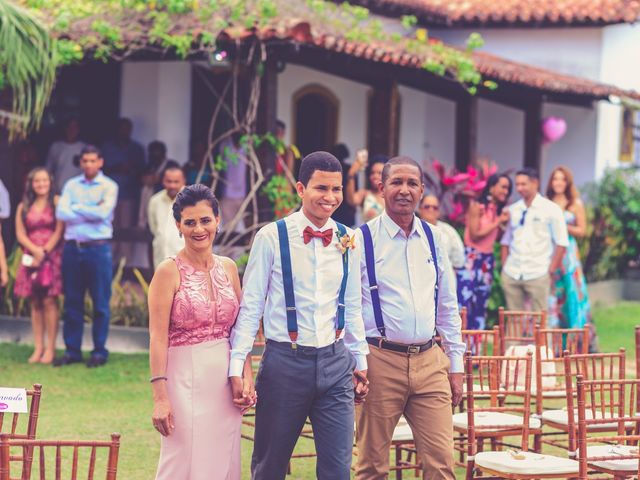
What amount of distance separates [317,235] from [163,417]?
999 mm

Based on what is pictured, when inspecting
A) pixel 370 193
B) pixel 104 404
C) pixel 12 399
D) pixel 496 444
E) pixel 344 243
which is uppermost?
pixel 370 193

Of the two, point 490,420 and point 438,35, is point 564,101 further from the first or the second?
point 490,420

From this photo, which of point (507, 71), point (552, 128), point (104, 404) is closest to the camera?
point (104, 404)

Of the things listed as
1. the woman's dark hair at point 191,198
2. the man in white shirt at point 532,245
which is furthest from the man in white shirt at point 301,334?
the man in white shirt at point 532,245

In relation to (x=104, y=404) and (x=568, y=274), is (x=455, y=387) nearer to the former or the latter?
(x=104, y=404)

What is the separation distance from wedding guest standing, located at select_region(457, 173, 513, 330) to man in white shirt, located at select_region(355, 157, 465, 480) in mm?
5925

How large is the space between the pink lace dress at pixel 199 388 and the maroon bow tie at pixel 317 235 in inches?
16.9

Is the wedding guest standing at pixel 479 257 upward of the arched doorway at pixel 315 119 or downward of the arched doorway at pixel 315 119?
downward

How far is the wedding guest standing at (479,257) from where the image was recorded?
1210 cm

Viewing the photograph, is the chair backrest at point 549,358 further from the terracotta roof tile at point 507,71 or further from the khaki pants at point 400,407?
the terracotta roof tile at point 507,71

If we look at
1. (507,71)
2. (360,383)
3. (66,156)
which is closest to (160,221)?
(66,156)

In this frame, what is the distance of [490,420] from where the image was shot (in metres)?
7.27

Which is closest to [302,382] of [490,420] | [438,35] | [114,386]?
[490,420]

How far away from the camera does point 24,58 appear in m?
11.8
